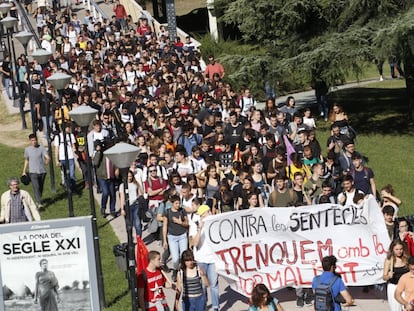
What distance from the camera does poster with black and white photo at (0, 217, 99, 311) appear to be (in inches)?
605

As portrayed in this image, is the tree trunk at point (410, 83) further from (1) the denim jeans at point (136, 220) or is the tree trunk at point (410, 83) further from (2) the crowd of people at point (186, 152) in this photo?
(1) the denim jeans at point (136, 220)

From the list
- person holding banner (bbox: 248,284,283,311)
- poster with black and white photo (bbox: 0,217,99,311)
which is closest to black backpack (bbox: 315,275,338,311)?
person holding banner (bbox: 248,284,283,311)

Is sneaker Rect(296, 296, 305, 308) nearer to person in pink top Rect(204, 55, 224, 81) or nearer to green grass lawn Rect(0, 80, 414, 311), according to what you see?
green grass lawn Rect(0, 80, 414, 311)

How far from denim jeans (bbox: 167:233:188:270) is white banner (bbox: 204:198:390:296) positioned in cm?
101

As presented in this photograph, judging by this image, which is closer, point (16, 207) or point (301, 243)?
point (301, 243)

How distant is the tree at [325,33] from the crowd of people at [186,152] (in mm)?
1657

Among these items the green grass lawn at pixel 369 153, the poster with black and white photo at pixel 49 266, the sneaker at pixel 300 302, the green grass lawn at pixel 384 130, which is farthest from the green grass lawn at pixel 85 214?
the green grass lawn at pixel 384 130

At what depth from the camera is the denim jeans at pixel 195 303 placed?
1582cm

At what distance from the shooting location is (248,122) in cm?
2377

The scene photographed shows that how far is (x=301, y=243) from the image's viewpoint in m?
17.3

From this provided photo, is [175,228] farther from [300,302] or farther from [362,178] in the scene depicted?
[362,178]

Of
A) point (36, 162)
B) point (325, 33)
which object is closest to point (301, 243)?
point (36, 162)

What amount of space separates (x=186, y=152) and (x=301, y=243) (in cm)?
533

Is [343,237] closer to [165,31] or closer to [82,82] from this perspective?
[82,82]
